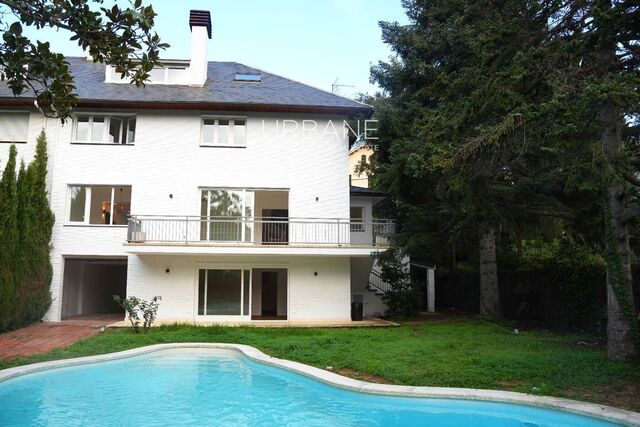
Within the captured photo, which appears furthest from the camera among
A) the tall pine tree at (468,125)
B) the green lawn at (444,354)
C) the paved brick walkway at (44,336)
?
the paved brick walkway at (44,336)

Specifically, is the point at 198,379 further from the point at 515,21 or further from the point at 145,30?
the point at 515,21

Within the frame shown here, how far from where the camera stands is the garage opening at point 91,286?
63.1 ft

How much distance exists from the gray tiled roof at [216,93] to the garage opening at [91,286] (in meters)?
6.41

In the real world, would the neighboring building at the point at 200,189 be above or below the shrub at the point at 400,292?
above

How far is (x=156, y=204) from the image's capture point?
17.6m

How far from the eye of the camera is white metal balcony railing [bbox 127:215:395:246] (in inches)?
677

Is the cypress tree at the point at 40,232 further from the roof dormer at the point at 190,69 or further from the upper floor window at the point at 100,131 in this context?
the roof dormer at the point at 190,69

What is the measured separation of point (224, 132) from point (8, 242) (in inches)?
314

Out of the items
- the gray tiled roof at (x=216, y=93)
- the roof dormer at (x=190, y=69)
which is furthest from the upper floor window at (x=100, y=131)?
the roof dormer at (x=190, y=69)

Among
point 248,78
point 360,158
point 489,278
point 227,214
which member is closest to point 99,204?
point 227,214

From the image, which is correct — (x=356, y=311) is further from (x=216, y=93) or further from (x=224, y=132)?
(x=216, y=93)

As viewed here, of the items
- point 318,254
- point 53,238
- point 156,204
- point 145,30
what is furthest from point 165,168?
point 145,30

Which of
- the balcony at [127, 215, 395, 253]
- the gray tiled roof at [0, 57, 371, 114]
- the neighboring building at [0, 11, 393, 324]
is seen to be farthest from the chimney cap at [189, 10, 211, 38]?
the balcony at [127, 215, 395, 253]

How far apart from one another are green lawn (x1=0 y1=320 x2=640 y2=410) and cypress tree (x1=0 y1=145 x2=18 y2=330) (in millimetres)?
3045
